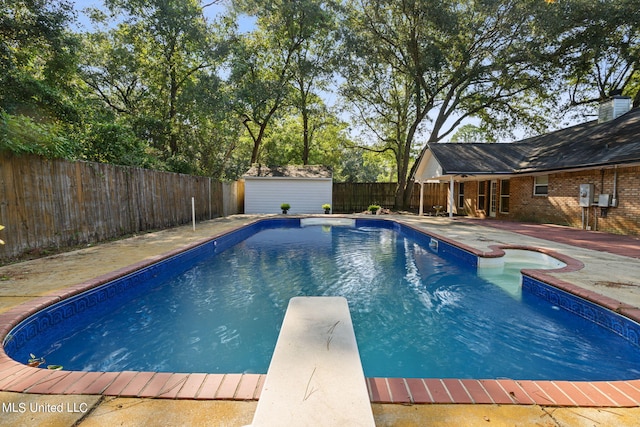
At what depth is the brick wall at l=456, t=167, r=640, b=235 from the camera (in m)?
8.56

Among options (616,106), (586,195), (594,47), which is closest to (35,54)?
(586,195)

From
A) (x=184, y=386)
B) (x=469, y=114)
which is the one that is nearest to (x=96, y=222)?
(x=184, y=386)

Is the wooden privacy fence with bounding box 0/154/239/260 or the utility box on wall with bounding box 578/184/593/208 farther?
the utility box on wall with bounding box 578/184/593/208

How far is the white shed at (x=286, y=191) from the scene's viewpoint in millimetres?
17766

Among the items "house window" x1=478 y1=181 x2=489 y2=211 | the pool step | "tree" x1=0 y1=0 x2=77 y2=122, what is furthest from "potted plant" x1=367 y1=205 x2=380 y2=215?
the pool step

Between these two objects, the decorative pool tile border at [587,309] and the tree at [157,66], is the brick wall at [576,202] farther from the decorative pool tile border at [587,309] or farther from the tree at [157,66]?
the tree at [157,66]

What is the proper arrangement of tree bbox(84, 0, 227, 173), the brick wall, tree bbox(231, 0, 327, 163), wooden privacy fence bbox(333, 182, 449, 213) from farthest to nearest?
wooden privacy fence bbox(333, 182, 449, 213)
tree bbox(231, 0, 327, 163)
tree bbox(84, 0, 227, 173)
the brick wall

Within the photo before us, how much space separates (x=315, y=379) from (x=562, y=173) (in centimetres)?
1306

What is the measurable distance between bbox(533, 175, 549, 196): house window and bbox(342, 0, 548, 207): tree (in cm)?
575

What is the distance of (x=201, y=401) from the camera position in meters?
1.81

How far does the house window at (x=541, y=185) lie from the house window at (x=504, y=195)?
173 cm

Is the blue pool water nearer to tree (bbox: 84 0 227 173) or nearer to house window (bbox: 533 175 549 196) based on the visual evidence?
house window (bbox: 533 175 549 196)

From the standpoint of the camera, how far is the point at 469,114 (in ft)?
59.1

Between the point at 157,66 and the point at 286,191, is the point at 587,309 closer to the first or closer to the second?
the point at 286,191
